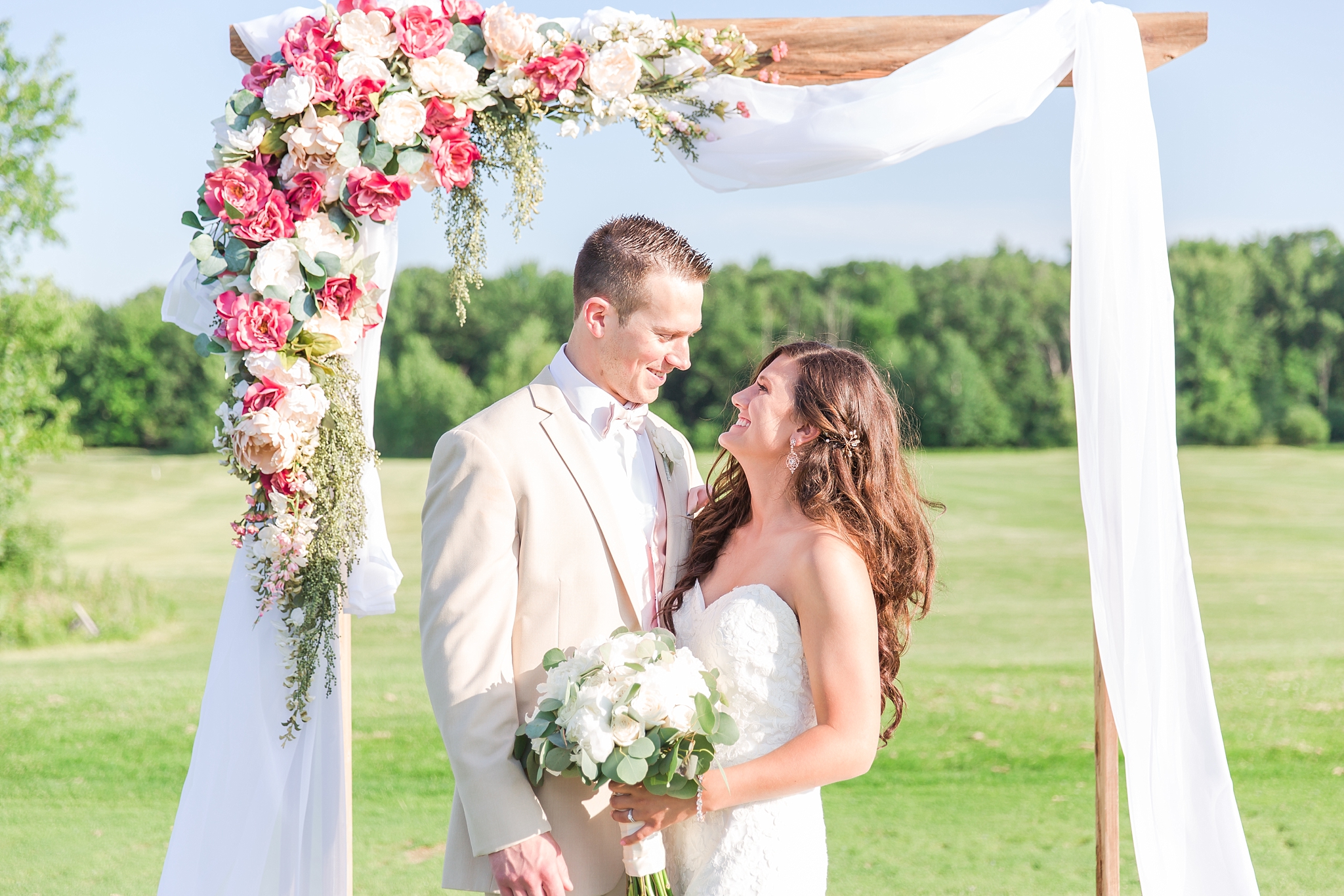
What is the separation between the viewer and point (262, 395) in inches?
110

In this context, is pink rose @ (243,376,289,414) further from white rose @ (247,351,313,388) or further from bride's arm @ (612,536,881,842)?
bride's arm @ (612,536,881,842)

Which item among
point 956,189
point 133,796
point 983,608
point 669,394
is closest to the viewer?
point 133,796

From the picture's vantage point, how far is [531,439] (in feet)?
8.48

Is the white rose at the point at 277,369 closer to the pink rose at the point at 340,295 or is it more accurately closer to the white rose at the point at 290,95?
the pink rose at the point at 340,295

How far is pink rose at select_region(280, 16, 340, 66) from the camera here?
2826 millimetres

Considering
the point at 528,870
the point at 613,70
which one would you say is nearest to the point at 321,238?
the point at 613,70

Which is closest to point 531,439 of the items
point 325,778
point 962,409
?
point 325,778

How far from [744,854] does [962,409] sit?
906 inches

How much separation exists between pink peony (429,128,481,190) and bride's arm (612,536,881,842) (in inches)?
55.7

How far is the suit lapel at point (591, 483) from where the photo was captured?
101 inches

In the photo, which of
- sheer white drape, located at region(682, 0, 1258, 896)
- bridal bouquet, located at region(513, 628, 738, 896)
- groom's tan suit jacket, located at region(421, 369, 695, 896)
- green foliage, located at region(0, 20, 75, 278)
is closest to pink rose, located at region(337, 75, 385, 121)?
groom's tan suit jacket, located at region(421, 369, 695, 896)

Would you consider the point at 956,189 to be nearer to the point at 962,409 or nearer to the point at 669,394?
the point at 962,409

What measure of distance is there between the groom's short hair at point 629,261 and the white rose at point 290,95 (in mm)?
805

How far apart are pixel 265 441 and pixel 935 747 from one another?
622 centimetres
